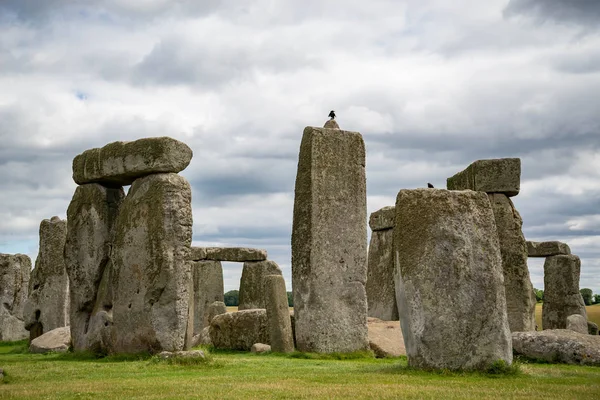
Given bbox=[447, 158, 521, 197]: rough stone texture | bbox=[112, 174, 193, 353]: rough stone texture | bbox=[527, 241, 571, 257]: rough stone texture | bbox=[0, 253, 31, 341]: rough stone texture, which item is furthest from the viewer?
bbox=[527, 241, 571, 257]: rough stone texture

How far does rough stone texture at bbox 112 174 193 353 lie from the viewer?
52.5 ft

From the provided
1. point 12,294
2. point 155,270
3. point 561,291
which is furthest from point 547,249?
point 12,294

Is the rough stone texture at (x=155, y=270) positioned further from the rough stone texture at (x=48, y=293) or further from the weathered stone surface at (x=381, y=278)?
the weathered stone surface at (x=381, y=278)

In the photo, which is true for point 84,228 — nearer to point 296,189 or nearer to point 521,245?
point 296,189

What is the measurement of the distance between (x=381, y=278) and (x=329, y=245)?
25.6 ft

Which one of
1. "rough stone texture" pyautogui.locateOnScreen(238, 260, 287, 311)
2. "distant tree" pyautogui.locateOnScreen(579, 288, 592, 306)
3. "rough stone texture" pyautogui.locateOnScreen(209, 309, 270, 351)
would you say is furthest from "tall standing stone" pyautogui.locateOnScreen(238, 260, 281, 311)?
"distant tree" pyautogui.locateOnScreen(579, 288, 592, 306)

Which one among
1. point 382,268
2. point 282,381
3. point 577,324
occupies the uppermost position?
point 382,268

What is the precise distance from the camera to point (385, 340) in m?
18.0

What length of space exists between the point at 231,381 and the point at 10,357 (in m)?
8.28

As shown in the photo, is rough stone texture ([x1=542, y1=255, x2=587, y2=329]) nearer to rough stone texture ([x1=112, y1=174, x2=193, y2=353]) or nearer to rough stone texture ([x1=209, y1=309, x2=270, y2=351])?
rough stone texture ([x1=209, y1=309, x2=270, y2=351])

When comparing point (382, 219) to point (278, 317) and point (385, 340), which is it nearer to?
point (385, 340)

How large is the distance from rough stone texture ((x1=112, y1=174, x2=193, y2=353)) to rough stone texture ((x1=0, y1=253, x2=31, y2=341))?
1152 centimetres

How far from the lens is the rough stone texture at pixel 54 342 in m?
19.1

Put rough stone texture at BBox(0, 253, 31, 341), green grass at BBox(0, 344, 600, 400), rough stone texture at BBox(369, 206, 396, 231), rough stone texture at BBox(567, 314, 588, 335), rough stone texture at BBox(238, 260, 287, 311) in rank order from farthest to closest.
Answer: rough stone texture at BBox(238, 260, 287, 311) → rough stone texture at BBox(0, 253, 31, 341) → rough stone texture at BBox(369, 206, 396, 231) → rough stone texture at BBox(567, 314, 588, 335) → green grass at BBox(0, 344, 600, 400)
